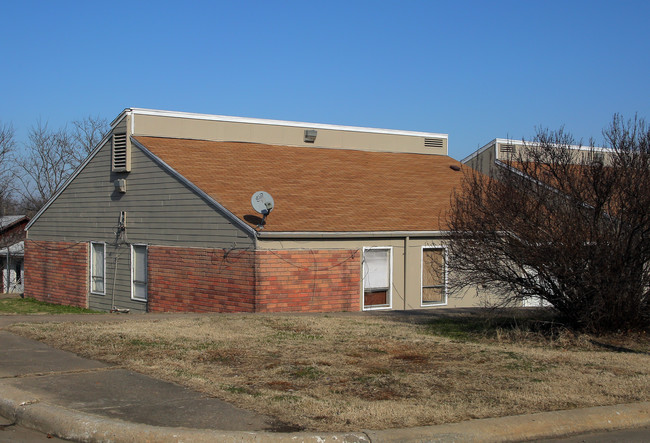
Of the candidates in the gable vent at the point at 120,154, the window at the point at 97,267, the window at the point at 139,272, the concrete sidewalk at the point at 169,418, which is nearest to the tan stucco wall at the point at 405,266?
the window at the point at 139,272

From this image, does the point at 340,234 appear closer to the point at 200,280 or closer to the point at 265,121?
the point at 200,280

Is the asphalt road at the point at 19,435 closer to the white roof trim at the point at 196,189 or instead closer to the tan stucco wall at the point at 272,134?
the white roof trim at the point at 196,189

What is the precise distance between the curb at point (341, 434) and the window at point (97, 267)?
1595 cm

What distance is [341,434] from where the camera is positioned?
18.8 ft

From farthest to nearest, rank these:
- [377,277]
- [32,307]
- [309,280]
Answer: [32,307]
[377,277]
[309,280]

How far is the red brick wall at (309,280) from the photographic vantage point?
16625 mm

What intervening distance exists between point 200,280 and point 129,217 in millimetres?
4341

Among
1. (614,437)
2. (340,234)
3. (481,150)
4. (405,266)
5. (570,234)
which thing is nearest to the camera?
(614,437)

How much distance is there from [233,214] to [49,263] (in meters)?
11.0

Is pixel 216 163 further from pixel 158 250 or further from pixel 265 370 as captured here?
pixel 265 370

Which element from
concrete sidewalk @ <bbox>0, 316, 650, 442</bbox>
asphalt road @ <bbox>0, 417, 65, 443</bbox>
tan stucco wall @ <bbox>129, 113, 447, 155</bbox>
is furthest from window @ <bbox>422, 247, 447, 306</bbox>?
asphalt road @ <bbox>0, 417, 65, 443</bbox>

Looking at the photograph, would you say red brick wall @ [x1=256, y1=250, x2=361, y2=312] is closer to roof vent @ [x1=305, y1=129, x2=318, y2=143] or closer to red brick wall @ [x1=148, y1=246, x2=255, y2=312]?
red brick wall @ [x1=148, y1=246, x2=255, y2=312]

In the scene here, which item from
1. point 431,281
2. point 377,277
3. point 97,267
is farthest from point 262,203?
point 97,267

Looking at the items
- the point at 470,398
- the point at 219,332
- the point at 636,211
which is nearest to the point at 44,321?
the point at 219,332
